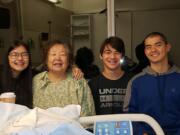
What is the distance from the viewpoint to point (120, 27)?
466cm

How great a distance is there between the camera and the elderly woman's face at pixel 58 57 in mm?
1861

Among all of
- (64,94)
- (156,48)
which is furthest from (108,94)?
(156,48)

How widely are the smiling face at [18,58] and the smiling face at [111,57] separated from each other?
0.50 metres

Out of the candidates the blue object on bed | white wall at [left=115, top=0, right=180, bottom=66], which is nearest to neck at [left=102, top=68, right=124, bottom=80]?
the blue object on bed

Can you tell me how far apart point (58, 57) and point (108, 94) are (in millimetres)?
413

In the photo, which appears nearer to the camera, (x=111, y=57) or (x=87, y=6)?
(x=111, y=57)

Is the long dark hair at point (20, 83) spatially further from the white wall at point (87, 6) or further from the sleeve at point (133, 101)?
the white wall at point (87, 6)

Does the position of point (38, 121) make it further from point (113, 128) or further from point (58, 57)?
point (58, 57)

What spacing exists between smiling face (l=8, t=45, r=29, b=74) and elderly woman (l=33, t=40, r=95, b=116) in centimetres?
A: 13

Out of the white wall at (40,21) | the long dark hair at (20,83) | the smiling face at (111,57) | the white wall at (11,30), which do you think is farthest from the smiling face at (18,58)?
the white wall at (40,21)

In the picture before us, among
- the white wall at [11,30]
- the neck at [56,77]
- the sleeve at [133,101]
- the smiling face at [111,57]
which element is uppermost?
the white wall at [11,30]

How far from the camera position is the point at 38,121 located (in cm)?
113

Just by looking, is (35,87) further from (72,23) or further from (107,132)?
(72,23)

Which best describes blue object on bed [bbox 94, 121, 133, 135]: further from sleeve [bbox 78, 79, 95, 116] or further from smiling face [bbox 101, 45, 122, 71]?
smiling face [bbox 101, 45, 122, 71]
